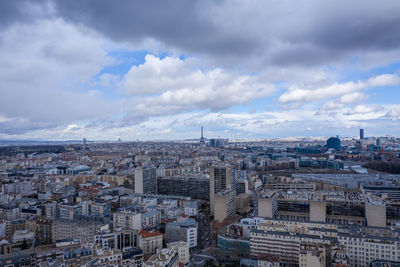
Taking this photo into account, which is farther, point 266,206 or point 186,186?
point 186,186

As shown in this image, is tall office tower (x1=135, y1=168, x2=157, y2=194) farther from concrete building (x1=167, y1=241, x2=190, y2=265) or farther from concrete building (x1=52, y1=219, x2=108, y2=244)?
concrete building (x1=167, y1=241, x2=190, y2=265)

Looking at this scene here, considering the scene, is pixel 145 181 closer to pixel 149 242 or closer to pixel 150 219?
pixel 150 219

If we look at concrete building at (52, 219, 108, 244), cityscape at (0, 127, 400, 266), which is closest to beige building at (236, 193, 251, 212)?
cityscape at (0, 127, 400, 266)

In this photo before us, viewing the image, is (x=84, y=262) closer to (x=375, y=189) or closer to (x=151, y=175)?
(x=151, y=175)

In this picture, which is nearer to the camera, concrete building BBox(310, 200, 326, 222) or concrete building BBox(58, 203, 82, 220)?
concrete building BBox(310, 200, 326, 222)

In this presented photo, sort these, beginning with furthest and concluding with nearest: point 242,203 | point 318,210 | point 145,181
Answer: point 145,181 < point 242,203 < point 318,210

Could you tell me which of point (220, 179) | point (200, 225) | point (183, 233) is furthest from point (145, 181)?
point (183, 233)

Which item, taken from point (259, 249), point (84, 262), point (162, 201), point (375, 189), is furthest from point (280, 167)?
point (84, 262)

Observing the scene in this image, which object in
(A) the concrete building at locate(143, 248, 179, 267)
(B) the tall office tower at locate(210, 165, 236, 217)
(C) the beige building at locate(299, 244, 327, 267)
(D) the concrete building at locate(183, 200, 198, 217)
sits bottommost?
(D) the concrete building at locate(183, 200, 198, 217)
